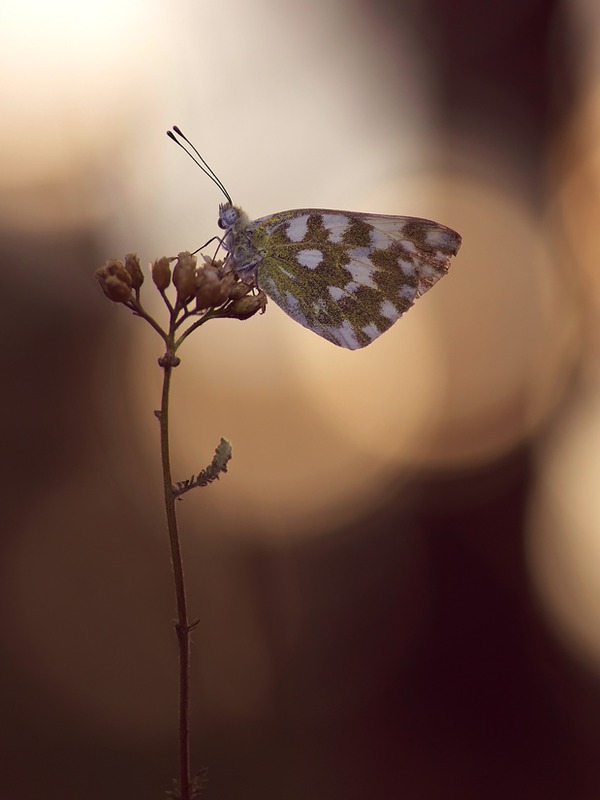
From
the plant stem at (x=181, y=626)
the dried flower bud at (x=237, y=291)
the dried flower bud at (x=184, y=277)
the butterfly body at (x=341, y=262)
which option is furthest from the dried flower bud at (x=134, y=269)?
the butterfly body at (x=341, y=262)

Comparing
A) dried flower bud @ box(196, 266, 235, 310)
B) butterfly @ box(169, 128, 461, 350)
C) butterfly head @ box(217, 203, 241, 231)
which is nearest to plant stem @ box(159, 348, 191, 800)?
dried flower bud @ box(196, 266, 235, 310)

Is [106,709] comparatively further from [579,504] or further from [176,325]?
[176,325]

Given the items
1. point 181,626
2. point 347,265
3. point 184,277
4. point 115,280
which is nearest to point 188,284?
point 184,277

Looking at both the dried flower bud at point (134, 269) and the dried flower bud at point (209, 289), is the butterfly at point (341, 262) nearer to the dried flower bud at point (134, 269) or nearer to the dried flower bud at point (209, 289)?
the dried flower bud at point (209, 289)

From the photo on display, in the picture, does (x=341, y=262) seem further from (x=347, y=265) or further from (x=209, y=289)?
(x=209, y=289)

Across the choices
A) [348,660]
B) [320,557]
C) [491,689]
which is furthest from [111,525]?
[491,689]

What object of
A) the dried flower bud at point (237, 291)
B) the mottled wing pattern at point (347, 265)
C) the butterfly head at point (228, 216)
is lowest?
the dried flower bud at point (237, 291)
